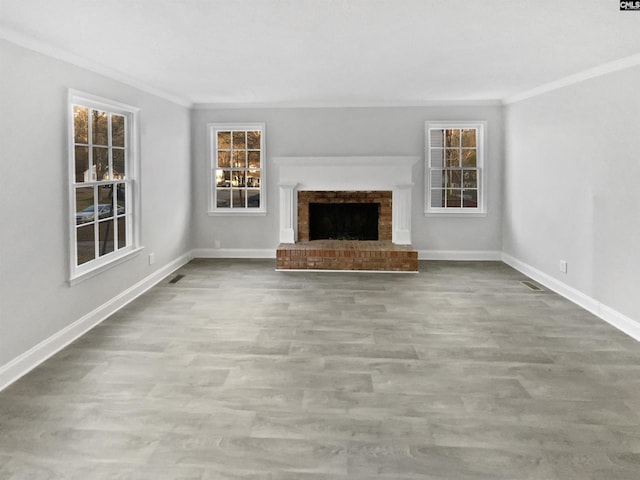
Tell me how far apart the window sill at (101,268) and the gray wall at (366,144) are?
2.54 metres

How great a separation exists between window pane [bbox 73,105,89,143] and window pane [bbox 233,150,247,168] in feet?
11.3

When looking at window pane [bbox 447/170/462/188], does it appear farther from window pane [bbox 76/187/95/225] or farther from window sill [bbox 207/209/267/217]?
window pane [bbox 76/187/95/225]

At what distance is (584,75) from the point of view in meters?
5.00

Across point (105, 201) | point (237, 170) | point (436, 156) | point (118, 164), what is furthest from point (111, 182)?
point (436, 156)

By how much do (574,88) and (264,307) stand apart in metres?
4.04

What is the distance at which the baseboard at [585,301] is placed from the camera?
4305 mm

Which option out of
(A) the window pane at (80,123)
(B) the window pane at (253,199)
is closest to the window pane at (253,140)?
(B) the window pane at (253,199)

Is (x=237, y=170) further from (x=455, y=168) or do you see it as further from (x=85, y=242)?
(x=455, y=168)

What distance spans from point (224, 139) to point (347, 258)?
2.82 metres

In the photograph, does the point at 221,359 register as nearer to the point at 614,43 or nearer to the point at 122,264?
the point at 122,264

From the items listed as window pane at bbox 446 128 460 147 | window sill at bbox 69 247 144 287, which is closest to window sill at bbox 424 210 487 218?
window pane at bbox 446 128 460 147

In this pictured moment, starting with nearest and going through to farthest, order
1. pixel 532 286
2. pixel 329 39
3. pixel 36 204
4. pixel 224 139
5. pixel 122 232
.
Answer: pixel 36 204, pixel 329 39, pixel 122 232, pixel 532 286, pixel 224 139

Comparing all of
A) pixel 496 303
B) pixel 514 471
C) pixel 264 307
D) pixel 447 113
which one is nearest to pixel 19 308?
pixel 264 307

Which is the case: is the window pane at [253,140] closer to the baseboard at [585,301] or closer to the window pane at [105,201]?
the window pane at [105,201]
